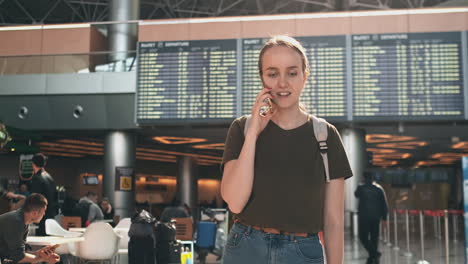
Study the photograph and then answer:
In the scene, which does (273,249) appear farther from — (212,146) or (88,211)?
(212,146)

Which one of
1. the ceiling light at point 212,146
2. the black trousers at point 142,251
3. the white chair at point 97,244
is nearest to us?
the black trousers at point 142,251

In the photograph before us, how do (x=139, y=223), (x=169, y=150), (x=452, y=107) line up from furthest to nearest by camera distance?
1. (x=169, y=150)
2. (x=452, y=107)
3. (x=139, y=223)

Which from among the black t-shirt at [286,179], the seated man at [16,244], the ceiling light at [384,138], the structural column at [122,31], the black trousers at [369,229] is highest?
the structural column at [122,31]

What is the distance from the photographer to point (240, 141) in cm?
161

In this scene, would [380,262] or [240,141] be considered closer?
[240,141]

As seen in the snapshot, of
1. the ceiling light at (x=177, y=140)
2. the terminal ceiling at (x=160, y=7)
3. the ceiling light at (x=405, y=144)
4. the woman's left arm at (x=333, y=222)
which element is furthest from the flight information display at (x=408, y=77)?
the terminal ceiling at (x=160, y=7)

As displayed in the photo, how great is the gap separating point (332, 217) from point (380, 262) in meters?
7.39

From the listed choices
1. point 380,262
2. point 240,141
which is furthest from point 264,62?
point 380,262

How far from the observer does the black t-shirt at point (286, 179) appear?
1521 mm

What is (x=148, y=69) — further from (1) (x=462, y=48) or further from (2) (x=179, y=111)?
(1) (x=462, y=48)

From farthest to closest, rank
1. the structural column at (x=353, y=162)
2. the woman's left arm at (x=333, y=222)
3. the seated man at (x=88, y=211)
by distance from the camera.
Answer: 1. the structural column at (x=353, y=162)
2. the seated man at (x=88, y=211)
3. the woman's left arm at (x=333, y=222)

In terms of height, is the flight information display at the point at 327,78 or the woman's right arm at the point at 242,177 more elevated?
the flight information display at the point at 327,78

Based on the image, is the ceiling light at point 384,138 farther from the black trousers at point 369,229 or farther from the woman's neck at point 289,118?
the woman's neck at point 289,118

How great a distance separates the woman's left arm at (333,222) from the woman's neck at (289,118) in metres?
0.20
